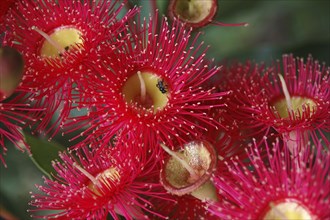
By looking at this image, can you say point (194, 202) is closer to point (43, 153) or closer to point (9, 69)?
point (43, 153)

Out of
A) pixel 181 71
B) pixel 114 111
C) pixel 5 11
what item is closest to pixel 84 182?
pixel 114 111

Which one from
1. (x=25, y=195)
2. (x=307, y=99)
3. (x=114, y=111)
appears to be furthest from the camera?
(x=25, y=195)

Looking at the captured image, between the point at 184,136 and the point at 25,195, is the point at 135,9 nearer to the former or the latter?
the point at 184,136

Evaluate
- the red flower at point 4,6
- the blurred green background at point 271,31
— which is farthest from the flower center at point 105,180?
the blurred green background at point 271,31

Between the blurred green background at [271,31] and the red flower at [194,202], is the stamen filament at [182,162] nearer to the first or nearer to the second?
the red flower at [194,202]

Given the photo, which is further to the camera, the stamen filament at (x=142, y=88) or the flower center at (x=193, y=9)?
the flower center at (x=193, y=9)

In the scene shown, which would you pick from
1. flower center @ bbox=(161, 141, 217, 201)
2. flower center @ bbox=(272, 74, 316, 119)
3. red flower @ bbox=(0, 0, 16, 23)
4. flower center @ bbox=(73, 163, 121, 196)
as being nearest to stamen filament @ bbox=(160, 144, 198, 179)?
flower center @ bbox=(161, 141, 217, 201)
